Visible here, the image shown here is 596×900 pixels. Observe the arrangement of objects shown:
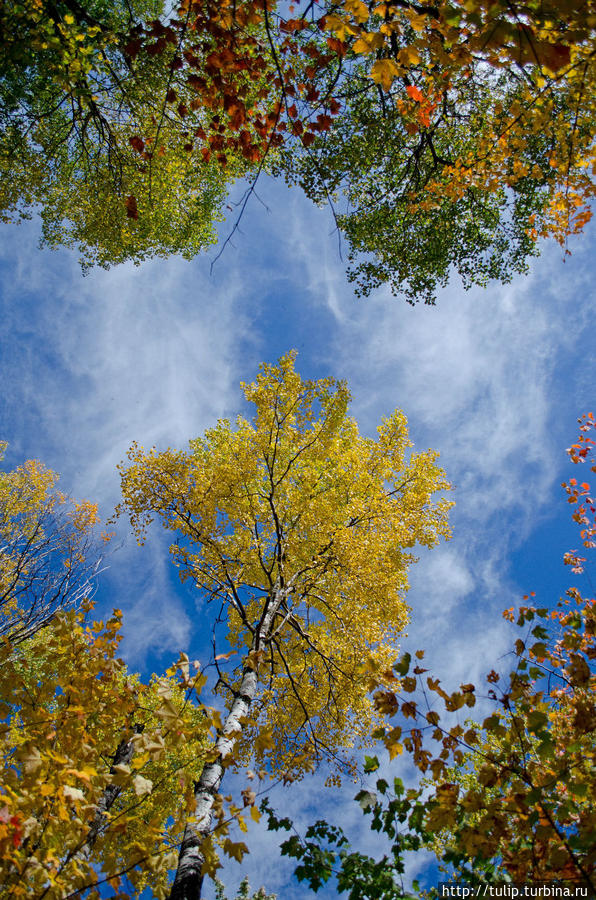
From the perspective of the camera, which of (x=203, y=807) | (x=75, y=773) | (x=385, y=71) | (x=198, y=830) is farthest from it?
(x=203, y=807)

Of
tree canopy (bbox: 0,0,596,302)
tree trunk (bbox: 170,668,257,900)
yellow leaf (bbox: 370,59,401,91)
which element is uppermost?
tree canopy (bbox: 0,0,596,302)

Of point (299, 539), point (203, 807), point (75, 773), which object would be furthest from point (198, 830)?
point (299, 539)

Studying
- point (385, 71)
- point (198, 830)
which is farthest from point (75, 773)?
point (385, 71)

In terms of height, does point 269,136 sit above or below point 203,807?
above

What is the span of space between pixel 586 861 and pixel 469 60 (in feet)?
14.2

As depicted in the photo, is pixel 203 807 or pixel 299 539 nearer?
pixel 203 807

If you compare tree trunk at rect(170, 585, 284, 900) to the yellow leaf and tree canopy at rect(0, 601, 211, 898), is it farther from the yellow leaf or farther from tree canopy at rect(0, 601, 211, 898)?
the yellow leaf

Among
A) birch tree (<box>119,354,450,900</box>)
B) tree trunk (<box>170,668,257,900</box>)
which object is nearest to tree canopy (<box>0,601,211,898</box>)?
tree trunk (<box>170,668,257,900</box>)

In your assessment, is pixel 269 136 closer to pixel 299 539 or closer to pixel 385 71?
pixel 385 71

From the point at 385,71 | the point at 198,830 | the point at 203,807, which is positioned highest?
the point at 385,71

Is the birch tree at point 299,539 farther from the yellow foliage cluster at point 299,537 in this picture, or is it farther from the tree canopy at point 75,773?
the tree canopy at point 75,773

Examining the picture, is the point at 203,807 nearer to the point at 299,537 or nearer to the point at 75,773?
the point at 75,773

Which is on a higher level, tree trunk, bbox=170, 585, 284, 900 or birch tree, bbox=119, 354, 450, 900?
birch tree, bbox=119, 354, 450, 900

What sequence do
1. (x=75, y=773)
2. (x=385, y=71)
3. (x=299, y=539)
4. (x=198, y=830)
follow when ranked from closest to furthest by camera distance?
(x=75, y=773)
(x=385, y=71)
(x=198, y=830)
(x=299, y=539)
